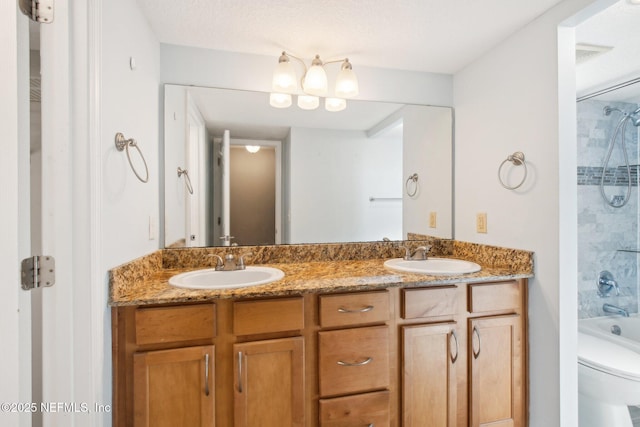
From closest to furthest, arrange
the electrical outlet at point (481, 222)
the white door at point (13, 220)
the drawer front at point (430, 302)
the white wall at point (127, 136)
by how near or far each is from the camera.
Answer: the white door at point (13, 220), the white wall at point (127, 136), the drawer front at point (430, 302), the electrical outlet at point (481, 222)

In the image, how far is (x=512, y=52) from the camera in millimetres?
1606

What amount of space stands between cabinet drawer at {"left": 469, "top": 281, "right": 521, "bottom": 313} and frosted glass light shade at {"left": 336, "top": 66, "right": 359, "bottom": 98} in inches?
48.7

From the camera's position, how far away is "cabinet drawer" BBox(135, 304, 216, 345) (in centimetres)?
112

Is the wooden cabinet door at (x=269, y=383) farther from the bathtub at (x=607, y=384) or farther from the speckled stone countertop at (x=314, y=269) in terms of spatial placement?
the bathtub at (x=607, y=384)

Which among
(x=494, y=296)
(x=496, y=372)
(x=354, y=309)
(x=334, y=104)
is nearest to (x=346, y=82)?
(x=334, y=104)

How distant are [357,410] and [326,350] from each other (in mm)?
304

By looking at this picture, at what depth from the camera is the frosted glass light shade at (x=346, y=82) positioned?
1744 millimetres

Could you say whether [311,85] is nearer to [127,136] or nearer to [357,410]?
[127,136]

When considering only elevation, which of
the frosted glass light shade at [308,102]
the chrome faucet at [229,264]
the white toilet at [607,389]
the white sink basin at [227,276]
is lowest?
the white toilet at [607,389]

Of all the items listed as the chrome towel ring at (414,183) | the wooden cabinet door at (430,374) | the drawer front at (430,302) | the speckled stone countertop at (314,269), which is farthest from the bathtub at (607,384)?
the chrome towel ring at (414,183)

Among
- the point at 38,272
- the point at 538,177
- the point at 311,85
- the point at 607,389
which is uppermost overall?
the point at 311,85

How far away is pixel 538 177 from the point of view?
1463mm

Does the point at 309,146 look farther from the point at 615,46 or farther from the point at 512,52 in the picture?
the point at 615,46

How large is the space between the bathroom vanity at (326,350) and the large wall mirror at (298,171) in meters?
0.38
